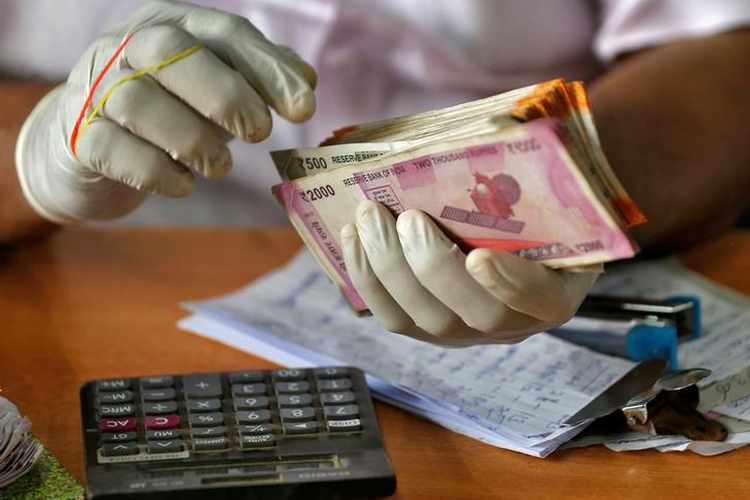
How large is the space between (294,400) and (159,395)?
91 millimetres

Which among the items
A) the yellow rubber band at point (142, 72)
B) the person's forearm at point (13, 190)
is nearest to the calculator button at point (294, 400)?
the yellow rubber band at point (142, 72)

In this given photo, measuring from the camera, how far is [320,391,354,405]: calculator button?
726 millimetres

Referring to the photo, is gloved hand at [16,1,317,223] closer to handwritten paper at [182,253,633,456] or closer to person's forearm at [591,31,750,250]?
handwritten paper at [182,253,633,456]

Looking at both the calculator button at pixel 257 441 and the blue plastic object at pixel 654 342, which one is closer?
the calculator button at pixel 257 441

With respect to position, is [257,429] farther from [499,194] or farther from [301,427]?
[499,194]

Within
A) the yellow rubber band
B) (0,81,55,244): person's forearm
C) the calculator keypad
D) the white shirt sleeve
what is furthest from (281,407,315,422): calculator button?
the white shirt sleeve

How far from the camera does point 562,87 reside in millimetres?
642

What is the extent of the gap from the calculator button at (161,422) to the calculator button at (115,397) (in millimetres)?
27

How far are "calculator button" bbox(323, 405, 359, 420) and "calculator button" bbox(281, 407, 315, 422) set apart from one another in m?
0.01

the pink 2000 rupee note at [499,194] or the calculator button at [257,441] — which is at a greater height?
the pink 2000 rupee note at [499,194]

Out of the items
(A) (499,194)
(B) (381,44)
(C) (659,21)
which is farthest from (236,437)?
(C) (659,21)

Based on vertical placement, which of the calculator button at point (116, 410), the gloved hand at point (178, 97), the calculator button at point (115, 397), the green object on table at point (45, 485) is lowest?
the green object on table at point (45, 485)

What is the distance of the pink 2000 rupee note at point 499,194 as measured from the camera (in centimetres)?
61

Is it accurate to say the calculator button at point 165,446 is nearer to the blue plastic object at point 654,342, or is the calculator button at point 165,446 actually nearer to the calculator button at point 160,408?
the calculator button at point 160,408
